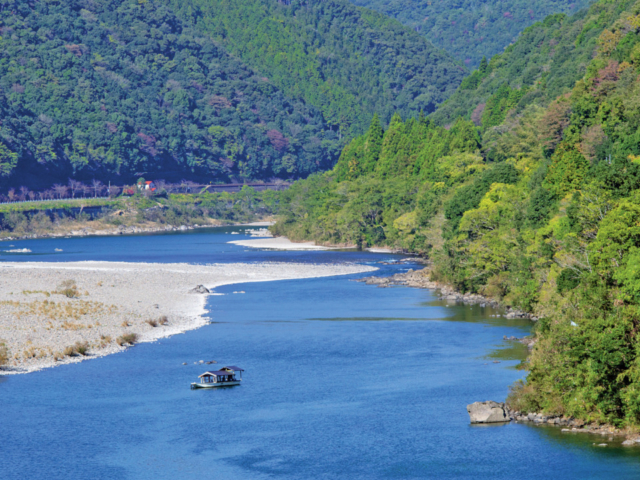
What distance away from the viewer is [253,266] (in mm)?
116812

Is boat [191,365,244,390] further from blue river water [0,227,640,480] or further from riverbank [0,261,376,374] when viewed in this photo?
riverbank [0,261,376,374]

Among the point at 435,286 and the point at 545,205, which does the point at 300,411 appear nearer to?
the point at 545,205

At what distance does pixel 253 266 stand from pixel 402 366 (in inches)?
2476

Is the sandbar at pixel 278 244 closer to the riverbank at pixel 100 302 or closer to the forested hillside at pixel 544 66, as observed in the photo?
the riverbank at pixel 100 302

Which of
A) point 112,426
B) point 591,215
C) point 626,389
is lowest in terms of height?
point 112,426

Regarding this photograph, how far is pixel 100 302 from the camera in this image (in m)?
77.4

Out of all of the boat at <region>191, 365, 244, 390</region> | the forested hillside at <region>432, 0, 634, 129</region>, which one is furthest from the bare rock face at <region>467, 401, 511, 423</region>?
the forested hillside at <region>432, 0, 634, 129</region>

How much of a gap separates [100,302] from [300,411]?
36.4 metres

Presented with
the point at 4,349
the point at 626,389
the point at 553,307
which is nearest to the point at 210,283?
the point at 4,349

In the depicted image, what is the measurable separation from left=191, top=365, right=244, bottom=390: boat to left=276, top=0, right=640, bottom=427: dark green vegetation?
55.9ft

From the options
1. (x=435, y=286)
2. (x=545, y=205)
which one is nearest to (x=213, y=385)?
(x=545, y=205)

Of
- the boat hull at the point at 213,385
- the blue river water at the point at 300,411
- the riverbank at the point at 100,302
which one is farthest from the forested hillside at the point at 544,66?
the boat hull at the point at 213,385

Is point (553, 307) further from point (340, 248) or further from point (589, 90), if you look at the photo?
point (340, 248)

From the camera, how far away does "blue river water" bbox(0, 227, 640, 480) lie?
38.3 m
